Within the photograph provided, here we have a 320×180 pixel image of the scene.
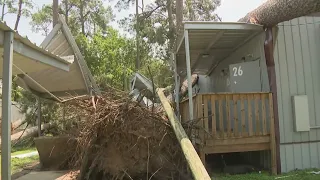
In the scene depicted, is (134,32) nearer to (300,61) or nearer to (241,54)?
(241,54)

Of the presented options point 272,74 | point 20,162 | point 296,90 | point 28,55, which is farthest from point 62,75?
point 296,90

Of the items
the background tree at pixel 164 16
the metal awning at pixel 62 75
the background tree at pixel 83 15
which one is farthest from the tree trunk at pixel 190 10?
the metal awning at pixel 62 75

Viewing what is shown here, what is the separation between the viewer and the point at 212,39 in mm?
8711

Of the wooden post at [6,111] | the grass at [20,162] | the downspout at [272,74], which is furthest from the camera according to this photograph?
the grass at [20,162]

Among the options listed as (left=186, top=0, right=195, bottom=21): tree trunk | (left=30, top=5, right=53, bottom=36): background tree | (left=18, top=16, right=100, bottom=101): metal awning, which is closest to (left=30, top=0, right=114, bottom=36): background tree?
(left=30, top=5, right=53, bottom=36): background tree

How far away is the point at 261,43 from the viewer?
783 cm

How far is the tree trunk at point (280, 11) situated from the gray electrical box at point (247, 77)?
3.69ft

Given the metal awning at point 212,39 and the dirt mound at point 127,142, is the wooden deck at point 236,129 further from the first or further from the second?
the metal awning at point 212,39

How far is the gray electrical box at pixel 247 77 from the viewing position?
8.03 meters

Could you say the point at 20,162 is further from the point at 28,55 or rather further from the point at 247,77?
the point at 247,77

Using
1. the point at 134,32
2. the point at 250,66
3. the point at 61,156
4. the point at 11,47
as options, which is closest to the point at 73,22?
the point at 134,32

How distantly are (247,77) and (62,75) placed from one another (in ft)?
17.5

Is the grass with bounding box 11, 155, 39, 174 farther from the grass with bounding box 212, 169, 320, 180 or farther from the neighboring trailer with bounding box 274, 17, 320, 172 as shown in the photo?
the neighboring trailer with bounding box 274, 17, 320, 172

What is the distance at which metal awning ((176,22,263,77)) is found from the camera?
7309 mm
